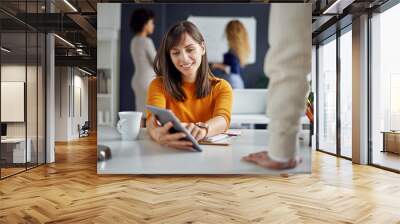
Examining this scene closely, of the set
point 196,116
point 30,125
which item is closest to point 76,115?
point 30,125

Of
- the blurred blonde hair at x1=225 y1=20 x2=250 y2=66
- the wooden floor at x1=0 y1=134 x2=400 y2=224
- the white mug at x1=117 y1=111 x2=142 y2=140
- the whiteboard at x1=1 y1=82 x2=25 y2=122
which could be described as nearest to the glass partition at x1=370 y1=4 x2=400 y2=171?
the wooden floor at x1=0 y1=134 x2=400 y2=224

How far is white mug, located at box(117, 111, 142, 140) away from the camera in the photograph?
517 cm

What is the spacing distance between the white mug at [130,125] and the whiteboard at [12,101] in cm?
165

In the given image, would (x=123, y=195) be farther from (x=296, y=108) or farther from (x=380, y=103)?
(x=380, y=103)

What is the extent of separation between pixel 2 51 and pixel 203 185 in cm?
332

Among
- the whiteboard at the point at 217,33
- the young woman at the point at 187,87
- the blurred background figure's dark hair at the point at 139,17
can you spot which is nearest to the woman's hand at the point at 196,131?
the young woman at the point at 187,87

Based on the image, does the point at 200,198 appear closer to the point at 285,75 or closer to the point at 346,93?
the point at 285,75

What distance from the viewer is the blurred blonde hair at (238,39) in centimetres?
530

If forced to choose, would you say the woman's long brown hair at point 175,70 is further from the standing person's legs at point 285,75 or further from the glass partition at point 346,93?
the glass partition at point 346,93

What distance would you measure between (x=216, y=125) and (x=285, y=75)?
1.16 metres

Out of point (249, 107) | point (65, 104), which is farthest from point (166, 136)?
point (65, 104)

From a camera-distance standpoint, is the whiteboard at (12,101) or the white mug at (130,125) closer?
the white mug at (130,125)

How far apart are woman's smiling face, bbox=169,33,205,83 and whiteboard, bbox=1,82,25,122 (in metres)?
2.36

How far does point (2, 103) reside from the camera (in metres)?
5.36
